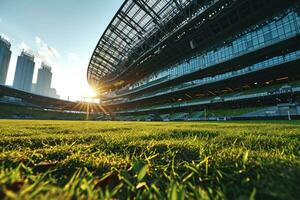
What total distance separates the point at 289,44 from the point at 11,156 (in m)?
35.2

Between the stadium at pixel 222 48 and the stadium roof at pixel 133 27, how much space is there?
0.48 feet

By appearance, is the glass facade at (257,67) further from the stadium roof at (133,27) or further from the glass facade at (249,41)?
the stadium roof at (133,27)

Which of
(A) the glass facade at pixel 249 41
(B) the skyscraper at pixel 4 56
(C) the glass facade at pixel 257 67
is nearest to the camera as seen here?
(C) the glass facade at pixel 257 67

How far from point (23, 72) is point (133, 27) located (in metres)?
226

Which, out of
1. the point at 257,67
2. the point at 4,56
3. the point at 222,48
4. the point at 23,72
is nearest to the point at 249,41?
the point at 222,48

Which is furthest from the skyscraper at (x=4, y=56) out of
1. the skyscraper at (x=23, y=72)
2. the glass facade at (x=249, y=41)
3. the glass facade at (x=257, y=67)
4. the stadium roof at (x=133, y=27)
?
the glass facade at (x=257, y=67)

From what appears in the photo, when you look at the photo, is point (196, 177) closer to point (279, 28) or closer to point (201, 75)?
point (279, 28)

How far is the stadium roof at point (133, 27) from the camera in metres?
26.5

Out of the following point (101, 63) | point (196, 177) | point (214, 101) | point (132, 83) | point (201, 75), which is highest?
point (101, 63)

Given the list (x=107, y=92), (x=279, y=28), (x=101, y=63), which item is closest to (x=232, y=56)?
(x=279, y=28)

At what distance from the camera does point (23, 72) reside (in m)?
194

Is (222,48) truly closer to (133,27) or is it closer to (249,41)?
(249,41)

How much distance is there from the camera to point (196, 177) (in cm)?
88

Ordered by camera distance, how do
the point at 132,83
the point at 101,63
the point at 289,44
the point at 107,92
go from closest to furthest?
the point at 289,44, the point at 101,63, the point at 132,83, the point at 107,92
